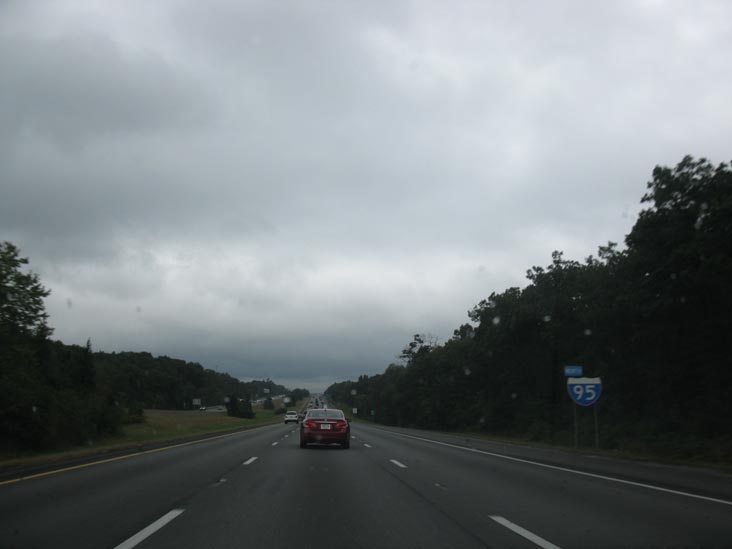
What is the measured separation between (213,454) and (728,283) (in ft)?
62.0

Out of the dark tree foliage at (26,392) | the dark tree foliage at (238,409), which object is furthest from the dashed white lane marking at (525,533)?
the dark tree foliage at (238,409)

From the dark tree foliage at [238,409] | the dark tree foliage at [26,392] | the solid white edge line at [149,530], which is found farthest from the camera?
the dark tree foliage at [238,409]

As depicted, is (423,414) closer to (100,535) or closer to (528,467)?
(528,467)

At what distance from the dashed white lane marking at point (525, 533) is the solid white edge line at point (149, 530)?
14.7ft

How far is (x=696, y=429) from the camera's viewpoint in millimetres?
24984

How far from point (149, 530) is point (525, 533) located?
4678mm

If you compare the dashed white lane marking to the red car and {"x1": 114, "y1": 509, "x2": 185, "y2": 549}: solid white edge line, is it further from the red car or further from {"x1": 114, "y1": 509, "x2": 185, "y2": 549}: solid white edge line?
the red car

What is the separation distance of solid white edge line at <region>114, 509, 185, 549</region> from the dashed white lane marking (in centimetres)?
449

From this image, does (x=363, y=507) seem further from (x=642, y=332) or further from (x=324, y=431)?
(x=642, y=332)

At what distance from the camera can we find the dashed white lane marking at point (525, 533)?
709 cm

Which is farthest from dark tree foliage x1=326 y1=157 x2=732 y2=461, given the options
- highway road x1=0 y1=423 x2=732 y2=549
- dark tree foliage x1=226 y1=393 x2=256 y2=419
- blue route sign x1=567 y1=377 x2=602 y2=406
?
dark tree foliage x1=226 y1=393 x2=256 y2=419

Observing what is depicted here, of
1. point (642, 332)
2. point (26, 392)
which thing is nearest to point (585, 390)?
point (642, 332)

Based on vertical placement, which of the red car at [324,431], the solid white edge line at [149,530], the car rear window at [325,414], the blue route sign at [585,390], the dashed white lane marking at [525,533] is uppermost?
the blue route sign at [585,390]

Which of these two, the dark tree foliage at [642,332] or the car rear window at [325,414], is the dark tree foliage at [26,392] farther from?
the dark tree foliage at [642,332]
